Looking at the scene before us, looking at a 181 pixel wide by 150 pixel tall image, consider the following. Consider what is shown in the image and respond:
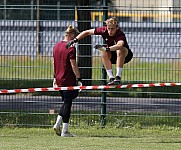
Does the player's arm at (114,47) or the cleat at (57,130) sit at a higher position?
the player's arm at (114,47)

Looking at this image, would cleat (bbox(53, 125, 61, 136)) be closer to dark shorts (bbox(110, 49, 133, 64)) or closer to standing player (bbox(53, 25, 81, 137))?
standing player (bbox(53, 25, 81, 137))

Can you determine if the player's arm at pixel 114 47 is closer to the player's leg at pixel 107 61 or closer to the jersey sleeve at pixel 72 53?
the player's leg at pixel 107 61

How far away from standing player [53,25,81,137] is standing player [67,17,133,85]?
441 mm

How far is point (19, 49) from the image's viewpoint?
48.9 ft

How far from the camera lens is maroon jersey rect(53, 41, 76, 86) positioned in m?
12.5

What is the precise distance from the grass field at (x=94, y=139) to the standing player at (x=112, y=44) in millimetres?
1168

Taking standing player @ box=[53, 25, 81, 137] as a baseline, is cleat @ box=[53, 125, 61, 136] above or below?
below

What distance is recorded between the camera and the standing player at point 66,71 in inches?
491

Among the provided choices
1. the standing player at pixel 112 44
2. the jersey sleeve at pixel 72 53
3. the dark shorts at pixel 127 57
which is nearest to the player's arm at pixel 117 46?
the standing player at pixel 112 44

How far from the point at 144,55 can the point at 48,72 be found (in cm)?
237

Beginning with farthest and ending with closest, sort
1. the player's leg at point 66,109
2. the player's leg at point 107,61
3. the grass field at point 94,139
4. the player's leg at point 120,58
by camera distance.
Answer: the player's leg at point 66,109, the player's leg at point 107,61, the player's leg at point 120,58, the grass field at point 94,139

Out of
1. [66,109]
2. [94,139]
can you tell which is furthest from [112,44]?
[94,139]

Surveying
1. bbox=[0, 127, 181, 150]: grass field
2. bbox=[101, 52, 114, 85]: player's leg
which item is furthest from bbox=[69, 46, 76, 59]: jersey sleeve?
bbox=[0, 127, 181, 150]: grass field

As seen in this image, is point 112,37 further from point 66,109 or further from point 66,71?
point 66,109
